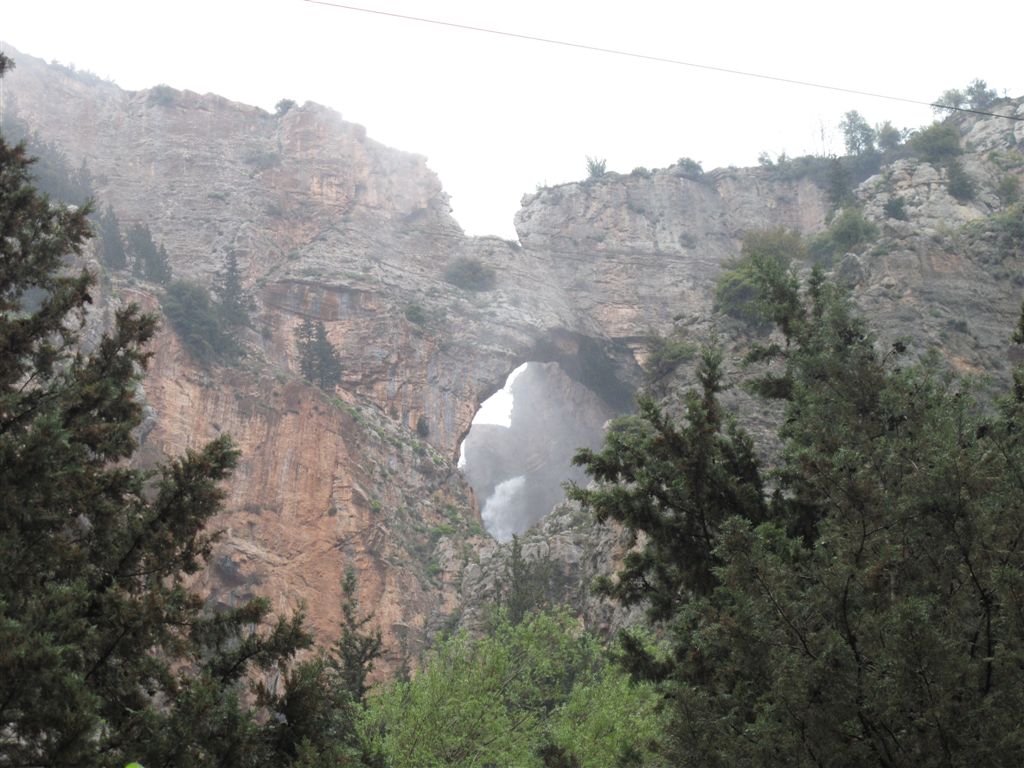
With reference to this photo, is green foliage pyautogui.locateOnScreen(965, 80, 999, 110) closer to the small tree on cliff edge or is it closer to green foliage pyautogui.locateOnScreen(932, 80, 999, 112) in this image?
green foliage pyautogui.locateOnScreen(932, 80, 999, 112)

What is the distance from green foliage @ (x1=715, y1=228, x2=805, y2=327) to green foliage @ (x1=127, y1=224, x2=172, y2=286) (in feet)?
93.6

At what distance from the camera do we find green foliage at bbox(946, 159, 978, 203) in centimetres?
5141

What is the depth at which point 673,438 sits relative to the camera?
11.6 metres

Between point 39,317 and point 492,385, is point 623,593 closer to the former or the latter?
point 39,317

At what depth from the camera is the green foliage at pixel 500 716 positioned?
54.6 ft

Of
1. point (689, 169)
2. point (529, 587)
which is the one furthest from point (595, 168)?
point (529, 587)

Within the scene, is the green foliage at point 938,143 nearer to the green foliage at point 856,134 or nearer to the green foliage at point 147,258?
the green foliage at point 856,134

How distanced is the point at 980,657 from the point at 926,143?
184 ft

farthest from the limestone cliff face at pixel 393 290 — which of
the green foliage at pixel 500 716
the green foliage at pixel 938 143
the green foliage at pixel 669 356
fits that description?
the green foliage at pixel 500 716

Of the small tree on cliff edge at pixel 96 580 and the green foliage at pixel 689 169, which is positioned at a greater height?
the green foliage at pixel 689 169

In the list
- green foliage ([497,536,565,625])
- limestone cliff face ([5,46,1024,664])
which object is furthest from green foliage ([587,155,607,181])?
green foliage ([497,536,565,625])

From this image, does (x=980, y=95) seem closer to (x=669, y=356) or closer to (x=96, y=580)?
(x=669, y=356)

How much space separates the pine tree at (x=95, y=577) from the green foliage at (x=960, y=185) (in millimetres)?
50964

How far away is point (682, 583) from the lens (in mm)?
12477
